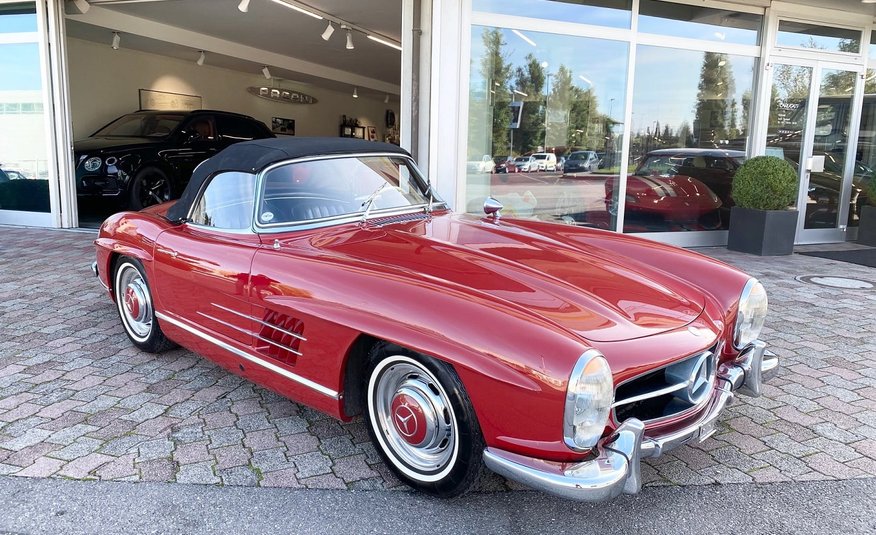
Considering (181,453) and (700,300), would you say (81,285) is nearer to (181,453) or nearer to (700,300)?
(181,453)

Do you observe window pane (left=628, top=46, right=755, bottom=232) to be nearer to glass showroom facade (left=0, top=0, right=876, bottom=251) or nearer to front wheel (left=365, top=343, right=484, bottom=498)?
glass showroom facade (left=0, top=0, right=876, bottom=251)

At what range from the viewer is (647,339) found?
2244 mm

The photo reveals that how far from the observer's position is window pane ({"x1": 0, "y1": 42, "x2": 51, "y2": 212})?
884 centimetres

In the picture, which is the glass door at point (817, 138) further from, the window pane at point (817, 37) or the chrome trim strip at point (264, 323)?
the chrome trim strip at point (264, 323)

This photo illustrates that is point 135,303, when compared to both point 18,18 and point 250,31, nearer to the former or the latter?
point 18,18

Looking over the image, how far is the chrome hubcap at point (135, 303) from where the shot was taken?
12.6 ft

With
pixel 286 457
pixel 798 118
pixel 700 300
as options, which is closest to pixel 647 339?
pixel 700 300

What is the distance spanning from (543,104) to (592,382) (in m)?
5.84

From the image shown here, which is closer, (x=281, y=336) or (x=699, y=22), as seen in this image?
(x=281, y=336)

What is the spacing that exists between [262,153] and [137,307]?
1376 millimetres

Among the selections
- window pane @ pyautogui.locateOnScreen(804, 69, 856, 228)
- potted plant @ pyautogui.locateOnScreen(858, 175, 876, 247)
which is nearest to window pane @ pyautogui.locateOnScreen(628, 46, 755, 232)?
window pane @ pyautogui.locateOnScreen(804, 69, 856, 228)

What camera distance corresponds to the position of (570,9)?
23.4 feet

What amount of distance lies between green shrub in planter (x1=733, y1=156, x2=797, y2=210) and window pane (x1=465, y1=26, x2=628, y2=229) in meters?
1.61

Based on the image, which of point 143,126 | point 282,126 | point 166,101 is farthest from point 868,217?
point 282,126
